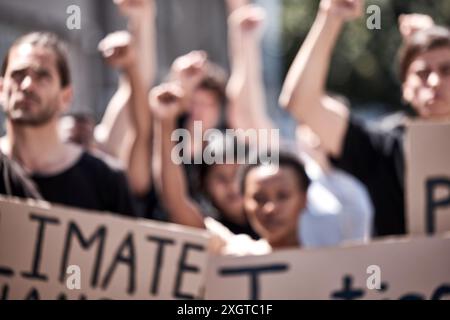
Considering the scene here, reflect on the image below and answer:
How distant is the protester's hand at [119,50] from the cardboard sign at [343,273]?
0.91 m

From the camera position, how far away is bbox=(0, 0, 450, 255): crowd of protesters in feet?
10.6

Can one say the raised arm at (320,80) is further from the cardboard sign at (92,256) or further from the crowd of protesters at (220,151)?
the cardboard sign at (92,256)

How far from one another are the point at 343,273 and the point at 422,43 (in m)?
0.89

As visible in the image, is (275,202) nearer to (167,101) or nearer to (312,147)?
(167,101)

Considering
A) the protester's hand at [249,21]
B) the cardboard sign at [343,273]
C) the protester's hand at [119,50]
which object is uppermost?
the protester's hand at [249,21]

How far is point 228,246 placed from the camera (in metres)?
3.22

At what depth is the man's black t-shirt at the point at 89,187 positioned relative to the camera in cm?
321

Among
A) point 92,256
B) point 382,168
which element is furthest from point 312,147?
point 92,256

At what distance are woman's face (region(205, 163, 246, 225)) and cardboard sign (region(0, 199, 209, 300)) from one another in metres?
0.93

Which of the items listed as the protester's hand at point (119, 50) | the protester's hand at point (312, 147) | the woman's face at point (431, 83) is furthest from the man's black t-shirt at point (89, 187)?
the woman's face at point (431, 83)

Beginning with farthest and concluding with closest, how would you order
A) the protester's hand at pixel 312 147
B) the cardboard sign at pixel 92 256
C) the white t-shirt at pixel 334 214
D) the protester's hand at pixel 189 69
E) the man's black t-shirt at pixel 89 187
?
the protester's hand at pixel 312 147 < the protester's hand at pixel 189 69 < the white t-shirt at pixel 334 214 < the man's black t-shirt at pixel 89 187 < the cardboard sign at pixel 92 256

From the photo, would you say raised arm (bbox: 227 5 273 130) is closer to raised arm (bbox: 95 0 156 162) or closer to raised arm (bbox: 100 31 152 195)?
raised arm (bbox: 95 0 156 162)

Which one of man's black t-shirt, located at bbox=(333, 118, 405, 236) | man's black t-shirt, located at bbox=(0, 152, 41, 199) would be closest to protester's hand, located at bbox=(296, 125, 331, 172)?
man's black t-shirt, located at bbox=(333, 118, 405, 236)

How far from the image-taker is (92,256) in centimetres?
294
